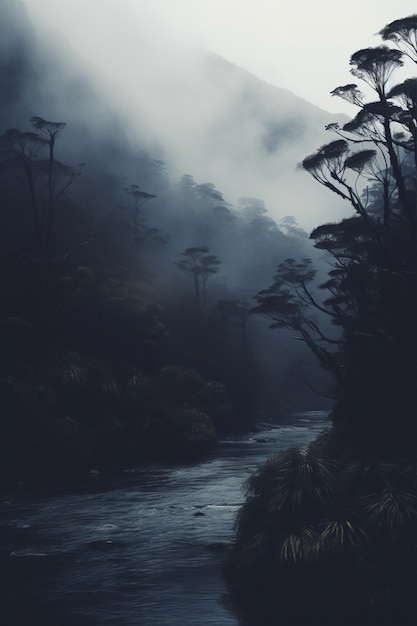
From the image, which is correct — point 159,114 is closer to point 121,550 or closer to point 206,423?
point 206,423

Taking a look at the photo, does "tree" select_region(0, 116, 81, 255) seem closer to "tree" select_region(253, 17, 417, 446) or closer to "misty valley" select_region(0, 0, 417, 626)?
"misty valley" select_region(0, 0, 417, 626)

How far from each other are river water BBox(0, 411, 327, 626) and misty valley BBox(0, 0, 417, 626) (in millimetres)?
78

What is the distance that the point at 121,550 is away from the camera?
17484 mm

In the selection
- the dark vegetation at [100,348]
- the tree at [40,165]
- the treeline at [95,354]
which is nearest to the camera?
the treeline at [95,354]

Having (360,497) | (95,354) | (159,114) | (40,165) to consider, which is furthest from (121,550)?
(159,114)

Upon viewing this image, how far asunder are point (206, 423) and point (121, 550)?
23.1m

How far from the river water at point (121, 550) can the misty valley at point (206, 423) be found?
0.26 feet

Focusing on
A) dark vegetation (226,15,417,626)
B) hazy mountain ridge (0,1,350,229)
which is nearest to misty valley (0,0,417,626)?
dark vegetation (226,15,417,626)

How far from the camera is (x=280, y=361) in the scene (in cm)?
8119

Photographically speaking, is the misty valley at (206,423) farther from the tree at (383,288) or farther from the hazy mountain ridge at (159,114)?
the hazy mountain ridge at (159,114)

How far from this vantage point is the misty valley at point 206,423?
44.1 ft

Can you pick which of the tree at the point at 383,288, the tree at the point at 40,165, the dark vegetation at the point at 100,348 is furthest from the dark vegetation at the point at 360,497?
the tree at the point at 40,165

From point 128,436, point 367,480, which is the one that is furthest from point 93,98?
point 367,480

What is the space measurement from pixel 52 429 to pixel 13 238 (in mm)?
Answer: 22729
